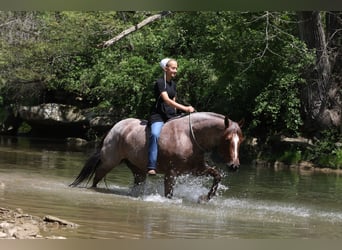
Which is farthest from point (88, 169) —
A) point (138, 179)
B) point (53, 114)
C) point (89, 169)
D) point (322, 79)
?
point (53, 114)

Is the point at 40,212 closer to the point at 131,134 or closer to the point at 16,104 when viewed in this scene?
the point at 131,134

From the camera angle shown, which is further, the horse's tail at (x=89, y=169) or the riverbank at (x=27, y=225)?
the horse's tail at (x=89, y=169)

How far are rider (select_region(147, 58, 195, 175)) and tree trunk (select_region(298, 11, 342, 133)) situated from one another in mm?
10840

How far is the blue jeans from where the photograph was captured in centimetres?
801

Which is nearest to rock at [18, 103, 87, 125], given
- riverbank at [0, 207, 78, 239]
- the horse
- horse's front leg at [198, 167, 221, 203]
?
the horse

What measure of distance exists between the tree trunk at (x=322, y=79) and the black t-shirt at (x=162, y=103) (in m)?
10.8

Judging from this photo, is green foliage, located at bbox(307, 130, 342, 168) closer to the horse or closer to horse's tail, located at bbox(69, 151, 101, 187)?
horse's tail, located at bbox(69, 151, 101, 187)

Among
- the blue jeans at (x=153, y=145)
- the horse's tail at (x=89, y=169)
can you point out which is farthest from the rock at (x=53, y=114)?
the blue jeans at (x=153, y=145)

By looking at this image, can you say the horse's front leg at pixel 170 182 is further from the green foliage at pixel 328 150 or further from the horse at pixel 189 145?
the green foliage at pixel 328 150

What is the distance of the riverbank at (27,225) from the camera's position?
472 centimetres

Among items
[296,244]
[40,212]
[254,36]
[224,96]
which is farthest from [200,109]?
[296,244]

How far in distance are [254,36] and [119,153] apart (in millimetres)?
10169

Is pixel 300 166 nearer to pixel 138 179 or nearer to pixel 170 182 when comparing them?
pixel 138 179

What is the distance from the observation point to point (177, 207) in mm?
7289
